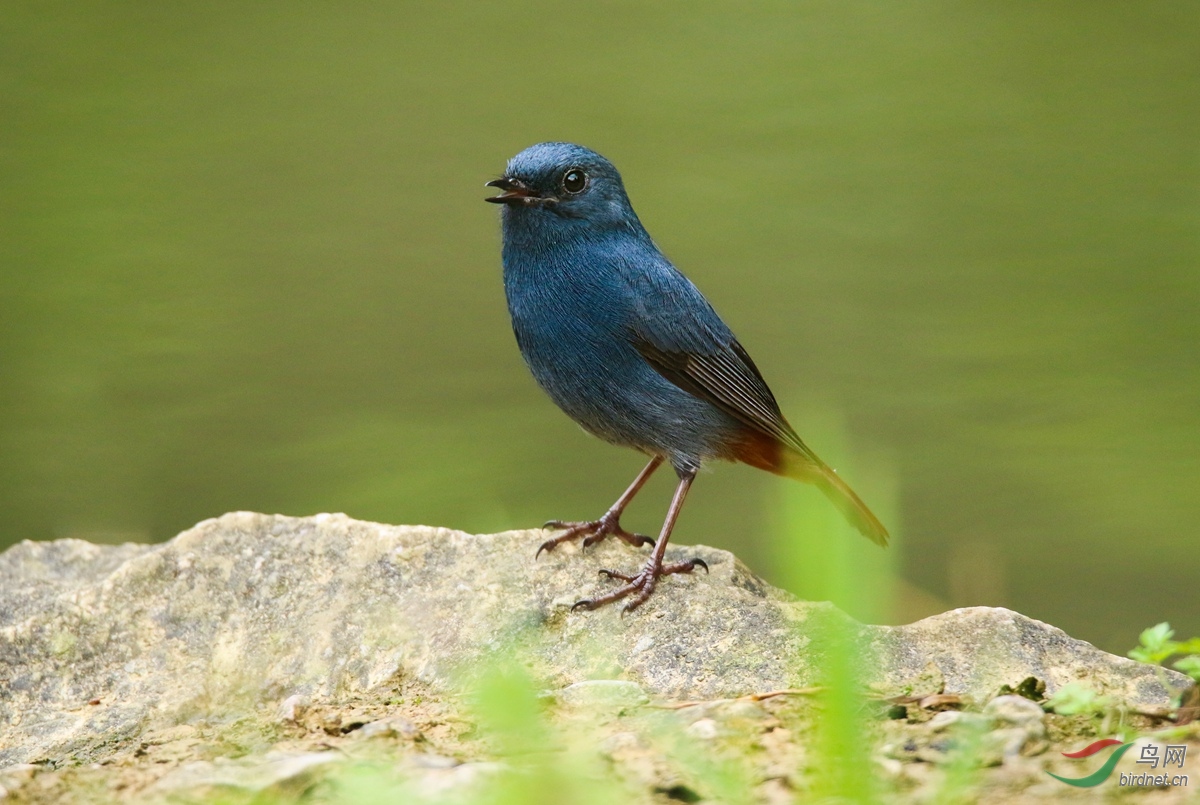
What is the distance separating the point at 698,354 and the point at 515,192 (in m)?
0.84

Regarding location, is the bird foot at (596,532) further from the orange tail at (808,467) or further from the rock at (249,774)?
the rock at (249,774)

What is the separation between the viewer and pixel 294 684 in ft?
11.9

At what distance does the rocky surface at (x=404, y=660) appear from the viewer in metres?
2.70

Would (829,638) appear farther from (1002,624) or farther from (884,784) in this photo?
(1002,624)

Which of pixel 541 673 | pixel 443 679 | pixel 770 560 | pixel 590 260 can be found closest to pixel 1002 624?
pixel 541 673

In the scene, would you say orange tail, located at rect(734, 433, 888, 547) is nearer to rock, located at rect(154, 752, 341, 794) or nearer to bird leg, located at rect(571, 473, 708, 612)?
bird leg, located at rect(571, 473, 708, 612)

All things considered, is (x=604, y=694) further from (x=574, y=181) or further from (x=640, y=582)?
(x=574, y=181)

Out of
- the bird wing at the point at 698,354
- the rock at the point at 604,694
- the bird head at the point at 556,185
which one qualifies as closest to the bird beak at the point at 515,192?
the bird head at the point at 556,185

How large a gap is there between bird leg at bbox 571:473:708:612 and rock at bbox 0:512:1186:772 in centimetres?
5

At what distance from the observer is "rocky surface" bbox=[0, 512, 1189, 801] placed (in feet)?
8.86

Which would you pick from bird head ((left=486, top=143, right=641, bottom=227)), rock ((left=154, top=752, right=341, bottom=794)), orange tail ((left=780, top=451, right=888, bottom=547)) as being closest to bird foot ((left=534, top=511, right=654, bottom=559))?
orange tail ((left=780, top=451, right=888, bottom=547))

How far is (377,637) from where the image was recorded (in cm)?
373

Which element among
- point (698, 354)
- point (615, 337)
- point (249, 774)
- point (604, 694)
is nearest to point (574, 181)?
point (615, 337)

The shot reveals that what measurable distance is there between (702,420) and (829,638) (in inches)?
115
